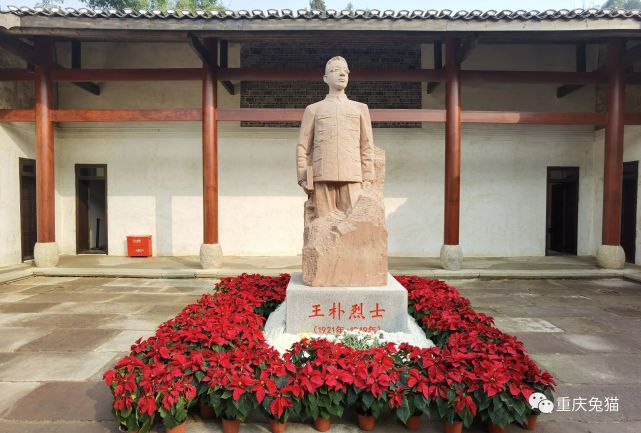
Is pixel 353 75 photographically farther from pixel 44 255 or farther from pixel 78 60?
pixel 44 255

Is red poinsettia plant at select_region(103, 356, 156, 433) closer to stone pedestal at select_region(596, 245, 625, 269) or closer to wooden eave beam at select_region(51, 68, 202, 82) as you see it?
wooden eave beam at select_region(51, 68, 202, 82)

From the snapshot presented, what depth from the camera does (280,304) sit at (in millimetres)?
4055

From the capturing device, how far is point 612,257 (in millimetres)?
7020

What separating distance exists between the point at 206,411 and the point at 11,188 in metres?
7.42

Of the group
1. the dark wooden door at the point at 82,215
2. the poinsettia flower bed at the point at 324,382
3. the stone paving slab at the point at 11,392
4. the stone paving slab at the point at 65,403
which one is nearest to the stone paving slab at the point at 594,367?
the poinsettia flower bed at the point at 324,382

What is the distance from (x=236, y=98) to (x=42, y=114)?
3618 millimetres

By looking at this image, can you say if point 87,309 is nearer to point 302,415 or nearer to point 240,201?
point 302,415

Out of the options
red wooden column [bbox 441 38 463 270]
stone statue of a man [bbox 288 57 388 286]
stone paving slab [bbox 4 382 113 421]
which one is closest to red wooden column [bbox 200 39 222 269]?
stone statue of a man [bbox 288 57 388 286]

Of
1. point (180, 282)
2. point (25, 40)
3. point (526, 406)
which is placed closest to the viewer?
point (526, 406)

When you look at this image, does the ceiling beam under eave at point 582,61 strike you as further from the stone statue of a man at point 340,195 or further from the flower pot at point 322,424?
the flower pot at point 322,424

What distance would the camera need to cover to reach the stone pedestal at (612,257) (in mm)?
7008

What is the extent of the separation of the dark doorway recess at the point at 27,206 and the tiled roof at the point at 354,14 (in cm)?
303

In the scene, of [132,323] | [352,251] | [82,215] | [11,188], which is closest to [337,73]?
[352,251]

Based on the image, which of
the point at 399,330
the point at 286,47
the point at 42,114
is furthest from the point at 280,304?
the point at 286,47
